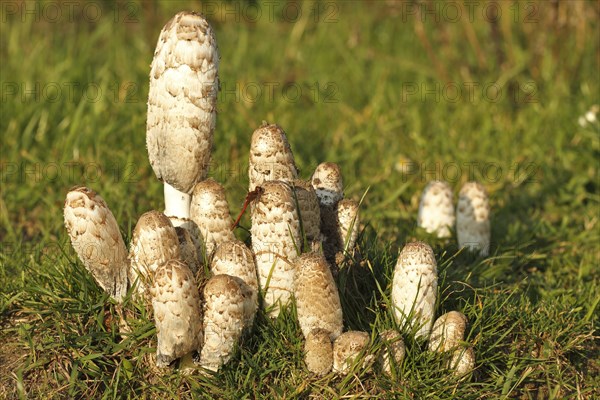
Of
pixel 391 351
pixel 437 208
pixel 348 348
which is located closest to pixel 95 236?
pixel 348 348

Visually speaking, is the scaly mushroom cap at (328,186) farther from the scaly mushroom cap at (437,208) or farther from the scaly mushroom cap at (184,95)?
the scaly mushroom cap at (437,208)

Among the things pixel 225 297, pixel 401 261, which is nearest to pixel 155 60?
pixel 225 297

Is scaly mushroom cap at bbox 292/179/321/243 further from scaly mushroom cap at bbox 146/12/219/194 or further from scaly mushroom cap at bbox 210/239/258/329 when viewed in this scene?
scaly mushroom cap at bbox 146/12/219/194

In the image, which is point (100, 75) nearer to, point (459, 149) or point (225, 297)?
point (459, 149)

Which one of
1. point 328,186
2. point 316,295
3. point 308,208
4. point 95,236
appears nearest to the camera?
point 316,295

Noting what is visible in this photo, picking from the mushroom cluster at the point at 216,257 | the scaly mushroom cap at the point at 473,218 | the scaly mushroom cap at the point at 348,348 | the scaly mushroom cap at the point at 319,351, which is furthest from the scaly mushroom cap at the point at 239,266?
the scaly mushroom cap at the point at 473,218

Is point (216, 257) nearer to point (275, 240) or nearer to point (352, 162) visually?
point (275, 240)
